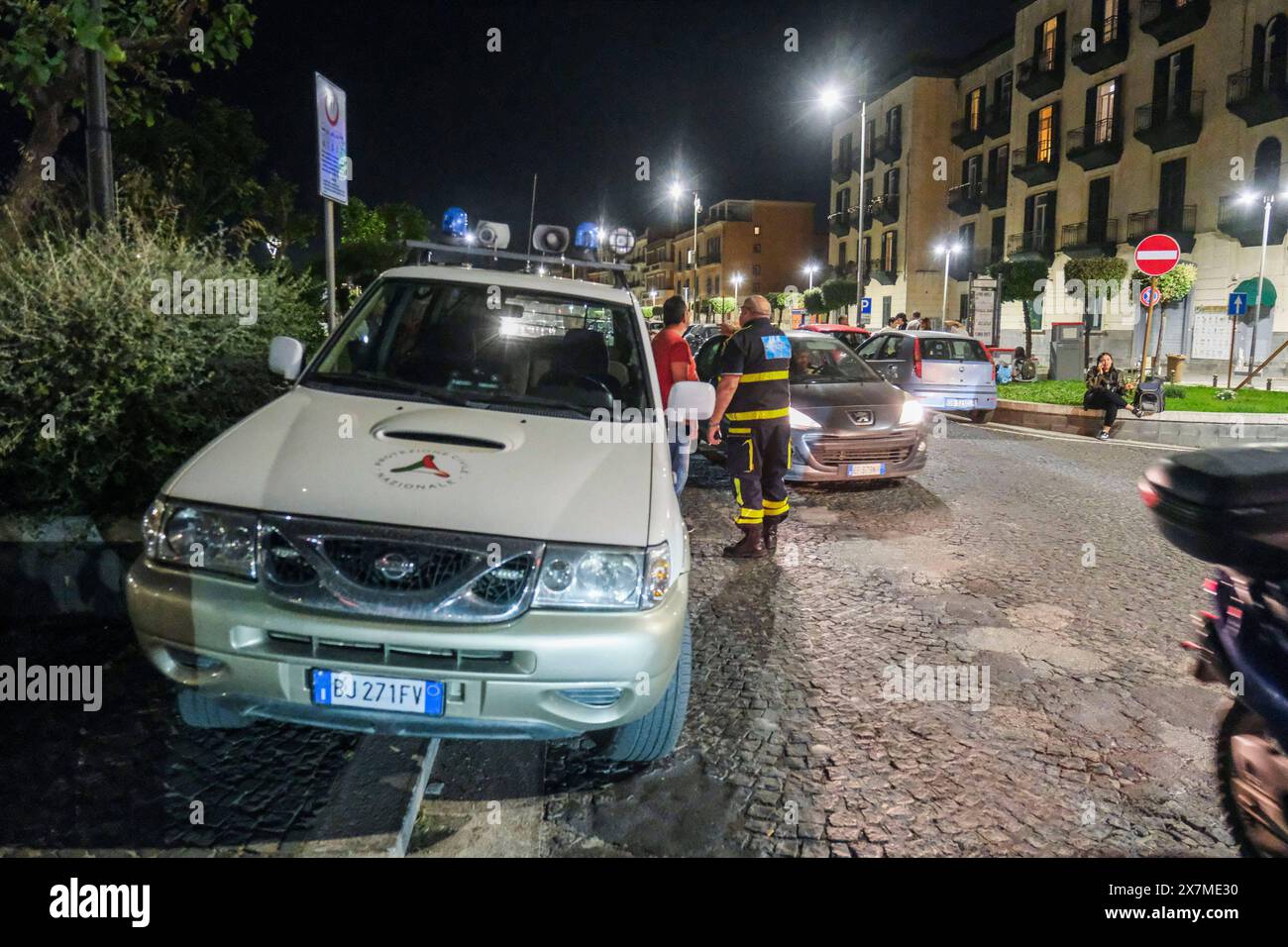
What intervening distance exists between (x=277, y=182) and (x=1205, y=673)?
152ft

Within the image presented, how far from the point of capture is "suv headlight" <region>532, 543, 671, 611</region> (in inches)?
115

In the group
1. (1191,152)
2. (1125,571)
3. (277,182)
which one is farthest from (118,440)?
(277,182)

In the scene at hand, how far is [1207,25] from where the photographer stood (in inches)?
1112

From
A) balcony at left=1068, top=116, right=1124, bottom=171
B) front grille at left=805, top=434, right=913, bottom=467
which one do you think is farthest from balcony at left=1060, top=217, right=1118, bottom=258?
front grille at left=805, top=434, right=913, bottom=467

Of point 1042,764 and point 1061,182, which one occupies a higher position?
point 1061,182

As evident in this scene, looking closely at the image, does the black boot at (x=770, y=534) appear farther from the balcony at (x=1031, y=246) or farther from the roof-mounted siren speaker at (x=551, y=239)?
the balcony at (x=1031, y=246)

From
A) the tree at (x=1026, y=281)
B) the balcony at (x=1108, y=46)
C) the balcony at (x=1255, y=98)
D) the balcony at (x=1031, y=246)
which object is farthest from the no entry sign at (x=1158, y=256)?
the balcony at (x=1031, y=246)

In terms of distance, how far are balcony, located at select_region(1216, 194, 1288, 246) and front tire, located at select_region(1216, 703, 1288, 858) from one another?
28402mm

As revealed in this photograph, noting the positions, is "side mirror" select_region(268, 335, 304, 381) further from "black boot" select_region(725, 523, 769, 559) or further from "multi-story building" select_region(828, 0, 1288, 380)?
"multi-story building" select_region(828, 0, 1288, 380)

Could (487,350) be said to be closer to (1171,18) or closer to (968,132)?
(1171,18)

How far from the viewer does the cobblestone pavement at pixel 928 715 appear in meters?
3.13
